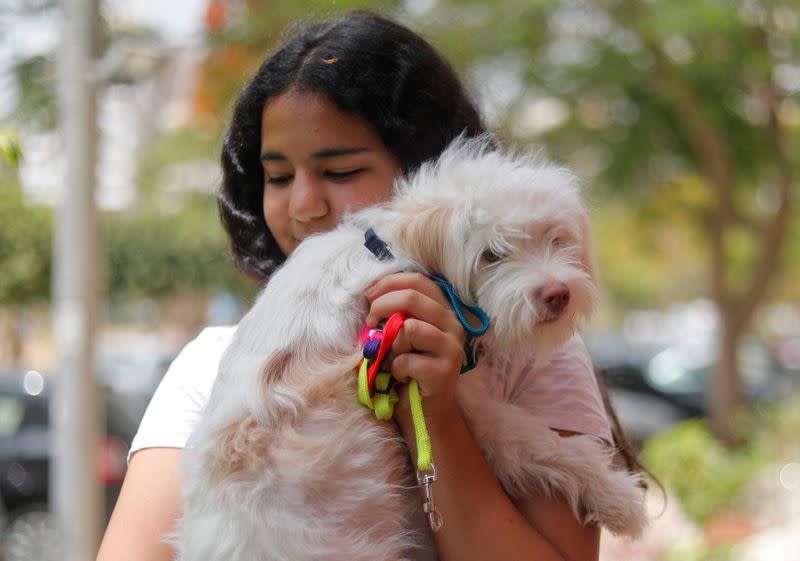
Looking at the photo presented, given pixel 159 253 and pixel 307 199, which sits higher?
pixel 307 199

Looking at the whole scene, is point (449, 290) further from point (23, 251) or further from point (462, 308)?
point (23, 251)

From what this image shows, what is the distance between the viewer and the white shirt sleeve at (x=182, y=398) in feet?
6.48

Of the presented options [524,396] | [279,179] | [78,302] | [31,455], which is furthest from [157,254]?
[524,396]

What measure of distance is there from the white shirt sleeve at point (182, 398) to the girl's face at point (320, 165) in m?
0.33

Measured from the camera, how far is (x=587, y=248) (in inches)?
80.0

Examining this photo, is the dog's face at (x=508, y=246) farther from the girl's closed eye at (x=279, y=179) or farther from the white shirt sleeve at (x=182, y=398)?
the white shirt sleeve at (x=182, y=398)

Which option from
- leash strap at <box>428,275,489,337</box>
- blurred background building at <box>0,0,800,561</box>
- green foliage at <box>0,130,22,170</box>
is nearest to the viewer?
leash strap at <box>428,275,489,337</box>

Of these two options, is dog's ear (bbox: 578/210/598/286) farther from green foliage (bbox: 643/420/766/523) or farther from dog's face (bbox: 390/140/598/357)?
green foliage (bbox: 643/420/766/523)

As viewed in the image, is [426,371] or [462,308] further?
[462,308]

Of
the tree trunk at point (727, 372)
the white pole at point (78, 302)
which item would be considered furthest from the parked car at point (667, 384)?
the white pole at point (78, 302)

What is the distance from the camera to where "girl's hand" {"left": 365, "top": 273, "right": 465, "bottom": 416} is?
1.67m

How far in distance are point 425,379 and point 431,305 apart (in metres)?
0.14

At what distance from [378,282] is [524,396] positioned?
48cm

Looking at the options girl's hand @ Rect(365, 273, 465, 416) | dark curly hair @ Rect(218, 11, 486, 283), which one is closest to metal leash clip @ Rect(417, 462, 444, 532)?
girl's hand @ Rect(365, 273, 465, 416)
